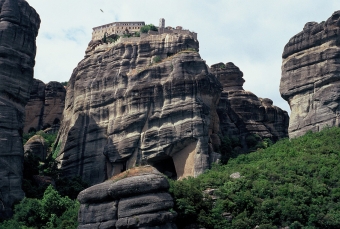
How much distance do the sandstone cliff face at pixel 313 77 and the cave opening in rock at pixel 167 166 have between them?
963cm

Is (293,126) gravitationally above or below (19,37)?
below

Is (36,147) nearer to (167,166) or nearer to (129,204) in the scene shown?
(167,166)

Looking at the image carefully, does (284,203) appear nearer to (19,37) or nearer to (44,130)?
(19,37)

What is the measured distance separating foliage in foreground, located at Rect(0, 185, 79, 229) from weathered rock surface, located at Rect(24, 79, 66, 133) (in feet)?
82.4

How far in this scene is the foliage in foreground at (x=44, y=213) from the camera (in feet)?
158

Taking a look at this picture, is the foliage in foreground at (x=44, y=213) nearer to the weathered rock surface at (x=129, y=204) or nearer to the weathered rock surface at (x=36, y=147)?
the weathered rock surface at (x=129, y=204)

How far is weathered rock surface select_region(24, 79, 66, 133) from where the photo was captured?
7575 cm

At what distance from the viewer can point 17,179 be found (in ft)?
169

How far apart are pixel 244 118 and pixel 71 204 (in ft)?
78.8

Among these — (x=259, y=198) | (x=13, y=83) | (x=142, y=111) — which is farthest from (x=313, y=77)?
(x=13, y=83)

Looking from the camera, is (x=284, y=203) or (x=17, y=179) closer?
(x=284, y=203)

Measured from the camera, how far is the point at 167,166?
197 ft

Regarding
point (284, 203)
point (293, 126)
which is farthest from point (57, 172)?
point (284, 203)

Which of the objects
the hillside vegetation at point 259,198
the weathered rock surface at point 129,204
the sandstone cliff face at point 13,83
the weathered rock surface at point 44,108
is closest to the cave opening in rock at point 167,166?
the hillside vegetation at point 259,198
